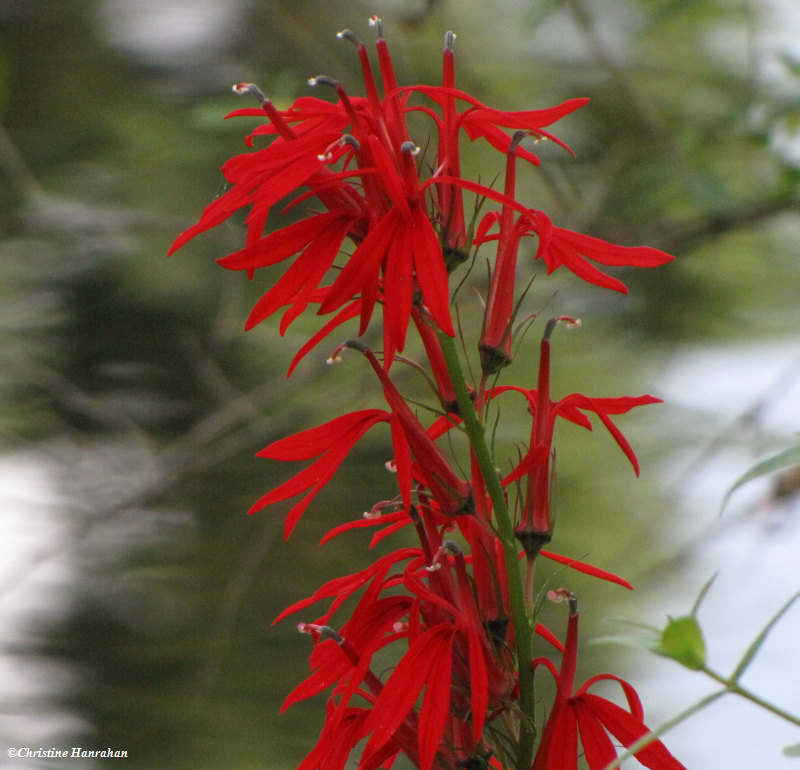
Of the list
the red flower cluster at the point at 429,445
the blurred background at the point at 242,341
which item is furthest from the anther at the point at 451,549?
the blurred background at the point at 242,341

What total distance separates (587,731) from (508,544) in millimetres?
89

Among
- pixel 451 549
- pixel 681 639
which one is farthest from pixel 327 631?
pixel 681 639

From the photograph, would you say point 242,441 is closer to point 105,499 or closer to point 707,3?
point 105,499

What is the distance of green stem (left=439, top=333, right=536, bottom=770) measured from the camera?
1.11ft

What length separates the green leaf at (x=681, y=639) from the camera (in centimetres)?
24

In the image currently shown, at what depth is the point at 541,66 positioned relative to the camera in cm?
132

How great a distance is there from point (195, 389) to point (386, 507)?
0.87m

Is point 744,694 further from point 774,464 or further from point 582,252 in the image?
point 582,252

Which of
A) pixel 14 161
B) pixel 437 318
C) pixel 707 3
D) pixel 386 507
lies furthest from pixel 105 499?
pixel 707 3

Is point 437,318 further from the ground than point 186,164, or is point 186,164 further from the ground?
point 186,164

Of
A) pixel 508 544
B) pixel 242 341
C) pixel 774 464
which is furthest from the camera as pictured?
pixel 242 341

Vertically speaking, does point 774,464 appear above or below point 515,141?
below

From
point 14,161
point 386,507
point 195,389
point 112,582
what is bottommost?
point 386,507

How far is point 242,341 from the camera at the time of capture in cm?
128
